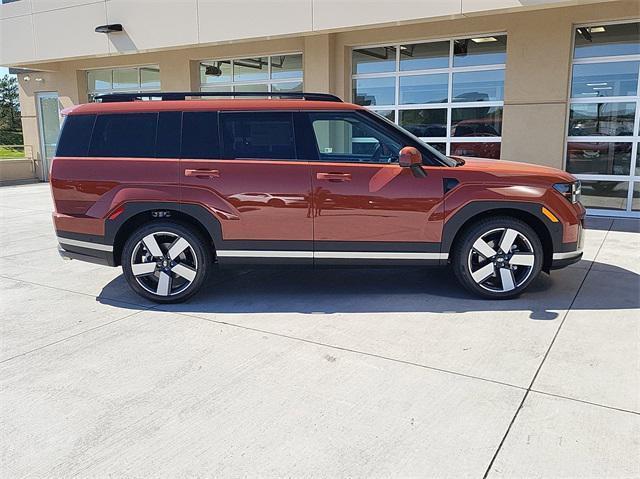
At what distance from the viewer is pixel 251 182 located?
4.98 meters

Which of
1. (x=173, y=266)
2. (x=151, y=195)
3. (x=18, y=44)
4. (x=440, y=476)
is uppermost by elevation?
(x=18, y=44)

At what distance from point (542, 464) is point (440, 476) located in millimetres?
537

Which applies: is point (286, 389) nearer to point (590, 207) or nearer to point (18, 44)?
point (590, 207)

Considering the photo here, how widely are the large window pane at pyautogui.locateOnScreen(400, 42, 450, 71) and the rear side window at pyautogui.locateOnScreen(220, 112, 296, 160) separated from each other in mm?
7054

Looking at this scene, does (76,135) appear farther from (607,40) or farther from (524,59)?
(607,40)

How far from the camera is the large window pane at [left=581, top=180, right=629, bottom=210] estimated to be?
32.7 feet

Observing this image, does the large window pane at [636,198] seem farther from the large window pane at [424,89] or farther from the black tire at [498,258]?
the black tire at [498,258]

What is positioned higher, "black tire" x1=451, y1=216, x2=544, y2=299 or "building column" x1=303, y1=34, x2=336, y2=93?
"building column" x1=303, y1=34, x2=336, y2=93

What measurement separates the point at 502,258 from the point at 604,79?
21.4 ft

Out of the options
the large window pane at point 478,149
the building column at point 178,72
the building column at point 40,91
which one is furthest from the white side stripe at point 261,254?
the building column at point 40,91

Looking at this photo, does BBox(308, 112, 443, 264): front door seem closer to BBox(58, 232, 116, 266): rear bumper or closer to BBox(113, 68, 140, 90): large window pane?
BBox(58, 232, 116, 266): rear bumper

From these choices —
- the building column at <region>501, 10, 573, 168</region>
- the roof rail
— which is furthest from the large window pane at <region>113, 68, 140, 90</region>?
Answer: the roof rail

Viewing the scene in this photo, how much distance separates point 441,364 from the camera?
12.4 ft

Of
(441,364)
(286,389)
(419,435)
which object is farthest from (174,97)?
(419,435)
